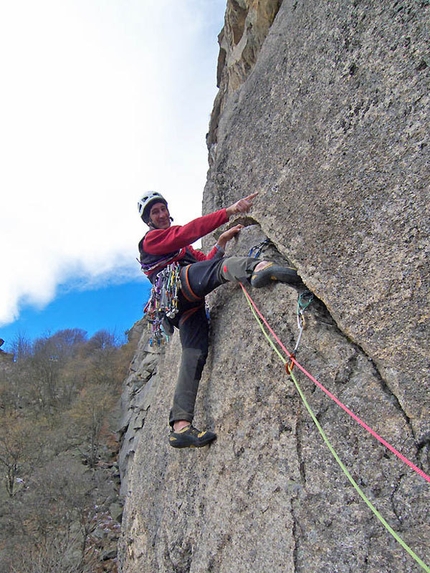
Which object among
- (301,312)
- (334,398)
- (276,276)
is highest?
(276,276)

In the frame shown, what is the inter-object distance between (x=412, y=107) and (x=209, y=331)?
2.26m

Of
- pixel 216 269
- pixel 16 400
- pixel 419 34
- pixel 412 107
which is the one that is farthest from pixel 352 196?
pixel 16 400

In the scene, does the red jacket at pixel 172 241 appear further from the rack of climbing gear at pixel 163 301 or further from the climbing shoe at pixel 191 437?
the climbing shoe at pixel 191 437

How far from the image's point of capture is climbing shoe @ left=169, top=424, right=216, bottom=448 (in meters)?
→ 2.63

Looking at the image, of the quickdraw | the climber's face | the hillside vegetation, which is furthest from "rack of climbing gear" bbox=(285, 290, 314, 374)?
the hillside vegetation

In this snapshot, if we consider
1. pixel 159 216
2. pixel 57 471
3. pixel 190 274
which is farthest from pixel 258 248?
pixel 57 471

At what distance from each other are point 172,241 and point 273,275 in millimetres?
1038

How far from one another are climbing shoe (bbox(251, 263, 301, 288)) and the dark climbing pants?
0.47 ft

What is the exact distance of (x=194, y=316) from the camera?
3.34m

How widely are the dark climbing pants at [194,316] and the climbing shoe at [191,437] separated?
0.13 m

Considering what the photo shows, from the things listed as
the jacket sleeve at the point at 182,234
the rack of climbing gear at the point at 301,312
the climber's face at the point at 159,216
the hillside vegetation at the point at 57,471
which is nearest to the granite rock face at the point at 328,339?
the rack of climbing gear at the point at 301,312

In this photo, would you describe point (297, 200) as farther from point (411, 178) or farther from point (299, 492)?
point (299, 492)

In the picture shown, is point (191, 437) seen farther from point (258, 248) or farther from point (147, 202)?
point (147, 202)

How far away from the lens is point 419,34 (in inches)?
82.7
